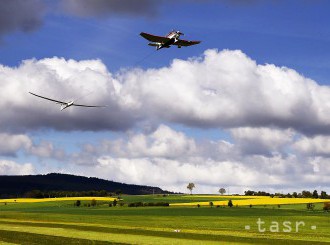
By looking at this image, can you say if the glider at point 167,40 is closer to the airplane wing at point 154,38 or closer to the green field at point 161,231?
the airplane wing at point 154,38

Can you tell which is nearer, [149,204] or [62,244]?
[62,244]

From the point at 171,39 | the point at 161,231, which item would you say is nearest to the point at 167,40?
the point at 171,39

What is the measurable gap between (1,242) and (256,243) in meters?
24.2

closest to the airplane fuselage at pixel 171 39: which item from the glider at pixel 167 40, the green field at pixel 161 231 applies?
the glider at pixel 167 40

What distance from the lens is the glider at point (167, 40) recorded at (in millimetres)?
51656

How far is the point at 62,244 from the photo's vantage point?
48844mm

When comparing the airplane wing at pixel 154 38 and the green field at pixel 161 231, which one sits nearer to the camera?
the airplane wing at pixel 154 38

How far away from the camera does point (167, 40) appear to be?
5219cm

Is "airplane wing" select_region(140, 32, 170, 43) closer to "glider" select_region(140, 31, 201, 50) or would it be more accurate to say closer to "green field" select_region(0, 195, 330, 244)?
"glider" select_region(140, 31, 201, 50)

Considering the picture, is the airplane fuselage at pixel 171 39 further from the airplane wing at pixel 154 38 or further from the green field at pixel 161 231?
the green field at pixel 161 231

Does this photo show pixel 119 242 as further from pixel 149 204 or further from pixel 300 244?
pixel 149 204

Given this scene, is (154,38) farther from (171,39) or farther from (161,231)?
(161,231)

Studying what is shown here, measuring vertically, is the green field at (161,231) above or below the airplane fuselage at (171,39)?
below

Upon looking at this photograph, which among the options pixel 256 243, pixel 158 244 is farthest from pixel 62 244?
pixel 256 243
